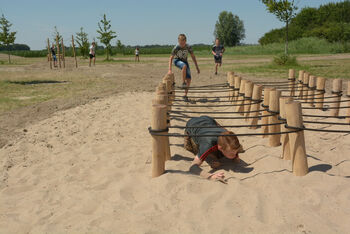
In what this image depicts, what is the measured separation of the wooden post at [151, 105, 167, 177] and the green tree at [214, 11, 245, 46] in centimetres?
7218

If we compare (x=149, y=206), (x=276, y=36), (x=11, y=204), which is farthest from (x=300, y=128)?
(x=276, y=36)

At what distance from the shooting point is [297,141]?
2986 mm

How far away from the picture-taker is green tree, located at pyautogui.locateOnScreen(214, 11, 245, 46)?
72750 millimetres

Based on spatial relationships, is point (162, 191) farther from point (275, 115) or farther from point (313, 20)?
point (313, 20)

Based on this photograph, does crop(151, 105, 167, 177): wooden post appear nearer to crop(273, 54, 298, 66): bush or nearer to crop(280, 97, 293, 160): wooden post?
crop(280, 97, 293, 160): wooden post

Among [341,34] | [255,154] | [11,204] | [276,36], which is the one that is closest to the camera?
[11,204]

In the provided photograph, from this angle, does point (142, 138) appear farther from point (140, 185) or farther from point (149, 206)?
point (149, 206)

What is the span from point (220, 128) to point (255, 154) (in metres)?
0.60

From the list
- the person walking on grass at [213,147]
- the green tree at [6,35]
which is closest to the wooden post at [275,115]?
the person walking on grass at [213,147]

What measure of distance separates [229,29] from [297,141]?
73.7m

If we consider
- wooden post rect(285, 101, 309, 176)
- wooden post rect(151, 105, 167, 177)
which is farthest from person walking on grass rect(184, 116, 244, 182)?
wooden post rect(285, 101, 309, 176)

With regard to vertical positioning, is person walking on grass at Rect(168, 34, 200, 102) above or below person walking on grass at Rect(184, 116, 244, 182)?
above

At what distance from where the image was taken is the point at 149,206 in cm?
270

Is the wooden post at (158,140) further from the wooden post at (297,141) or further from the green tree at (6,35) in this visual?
the green tree at (6,35)
